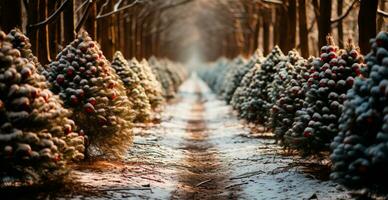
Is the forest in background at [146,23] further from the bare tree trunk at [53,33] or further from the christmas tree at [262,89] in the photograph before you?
the christmas tree at [262,89]

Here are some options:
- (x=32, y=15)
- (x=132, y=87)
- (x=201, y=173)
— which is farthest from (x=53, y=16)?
(x=201, y=173)

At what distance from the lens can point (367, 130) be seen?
8766 millimetres

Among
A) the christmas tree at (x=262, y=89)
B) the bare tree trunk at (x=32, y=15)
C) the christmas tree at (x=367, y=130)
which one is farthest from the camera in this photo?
the christmas tree at (x=262, y=89)

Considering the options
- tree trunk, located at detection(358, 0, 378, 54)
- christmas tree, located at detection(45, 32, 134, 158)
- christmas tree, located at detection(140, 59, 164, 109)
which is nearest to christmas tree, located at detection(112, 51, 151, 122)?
christmas tree, located at detection(140, 59, 164, 109)

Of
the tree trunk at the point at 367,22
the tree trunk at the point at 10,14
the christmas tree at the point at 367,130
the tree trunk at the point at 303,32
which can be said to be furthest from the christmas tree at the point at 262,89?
the christmas tree at the point at 367,130

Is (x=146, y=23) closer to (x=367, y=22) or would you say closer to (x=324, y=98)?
(x=367, y=22)

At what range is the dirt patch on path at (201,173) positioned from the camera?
37.3 ft

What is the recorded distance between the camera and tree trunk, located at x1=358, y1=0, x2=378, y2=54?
13.5 metres

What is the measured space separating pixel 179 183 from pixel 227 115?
1557 cm

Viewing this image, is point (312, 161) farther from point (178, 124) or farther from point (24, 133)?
point (178, 124)

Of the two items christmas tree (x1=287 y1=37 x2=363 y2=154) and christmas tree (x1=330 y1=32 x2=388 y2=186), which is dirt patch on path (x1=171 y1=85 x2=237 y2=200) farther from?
christmas tree (x1=330 y1=32 x2=388 y2=186)

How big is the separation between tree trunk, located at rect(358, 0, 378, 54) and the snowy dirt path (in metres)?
2.80

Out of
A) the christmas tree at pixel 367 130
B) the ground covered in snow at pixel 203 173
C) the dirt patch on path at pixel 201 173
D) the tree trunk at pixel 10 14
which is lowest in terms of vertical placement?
the dirt patch on path at pixel 201 173

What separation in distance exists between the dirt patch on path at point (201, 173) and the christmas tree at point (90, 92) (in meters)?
1.70
